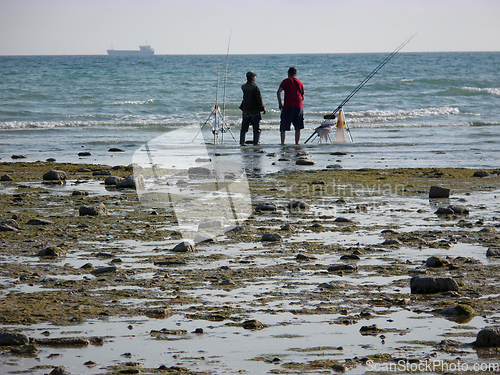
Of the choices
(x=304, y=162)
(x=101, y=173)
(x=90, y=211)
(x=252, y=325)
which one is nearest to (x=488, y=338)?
(x=252, y=325)

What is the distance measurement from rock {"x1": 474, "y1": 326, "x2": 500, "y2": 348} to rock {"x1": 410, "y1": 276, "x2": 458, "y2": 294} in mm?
885

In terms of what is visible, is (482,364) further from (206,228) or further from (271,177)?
(271,177)

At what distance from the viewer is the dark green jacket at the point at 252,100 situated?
13.9 m

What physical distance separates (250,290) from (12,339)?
1.53 m

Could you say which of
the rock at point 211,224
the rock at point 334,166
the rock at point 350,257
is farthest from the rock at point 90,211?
the rock at point 334,166

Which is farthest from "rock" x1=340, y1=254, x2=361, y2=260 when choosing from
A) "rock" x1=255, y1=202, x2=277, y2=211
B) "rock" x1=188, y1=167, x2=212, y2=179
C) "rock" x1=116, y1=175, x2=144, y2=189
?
"rock" x1=188, y1=167, x2=212, y2=179

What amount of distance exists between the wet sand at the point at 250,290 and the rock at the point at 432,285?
2.8 inches

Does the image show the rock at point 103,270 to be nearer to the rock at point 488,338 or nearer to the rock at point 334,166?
the rock at point 488,338

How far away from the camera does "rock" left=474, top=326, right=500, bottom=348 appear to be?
301 cm

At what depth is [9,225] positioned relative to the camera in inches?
225

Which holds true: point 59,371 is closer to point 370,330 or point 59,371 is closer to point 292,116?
point 370,330

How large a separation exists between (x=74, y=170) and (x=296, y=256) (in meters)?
6.39

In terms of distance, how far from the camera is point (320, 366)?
2840mm

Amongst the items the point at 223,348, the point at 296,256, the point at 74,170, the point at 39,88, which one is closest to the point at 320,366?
the point at 223,348
